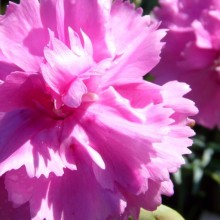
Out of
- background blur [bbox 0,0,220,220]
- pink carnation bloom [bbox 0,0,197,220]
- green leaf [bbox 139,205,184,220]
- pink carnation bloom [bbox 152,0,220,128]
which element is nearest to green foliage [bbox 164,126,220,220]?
background blur [bbox 0,0,220,220]

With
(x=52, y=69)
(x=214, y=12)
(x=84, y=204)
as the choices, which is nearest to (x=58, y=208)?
(x=84, y=204)

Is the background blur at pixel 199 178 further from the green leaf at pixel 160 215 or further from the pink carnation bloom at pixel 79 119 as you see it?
the pink carnation bloom at pixel 79 119

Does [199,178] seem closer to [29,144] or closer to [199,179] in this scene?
[199,179]

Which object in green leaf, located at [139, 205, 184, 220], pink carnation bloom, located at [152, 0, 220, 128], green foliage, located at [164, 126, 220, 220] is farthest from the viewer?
green foliage, located at [164, 126, 220, 220]

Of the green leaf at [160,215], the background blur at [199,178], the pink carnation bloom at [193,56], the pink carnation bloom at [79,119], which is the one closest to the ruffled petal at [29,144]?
the pink carnation bloom at [79,119]

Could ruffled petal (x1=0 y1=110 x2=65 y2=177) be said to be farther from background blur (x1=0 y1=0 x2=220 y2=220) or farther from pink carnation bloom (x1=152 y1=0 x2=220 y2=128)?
background blur (x1=0 y1=0 x2=220 y2=220)

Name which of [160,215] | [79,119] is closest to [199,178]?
[160,215]

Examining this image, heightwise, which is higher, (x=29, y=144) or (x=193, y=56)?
(x=29, y=144)
